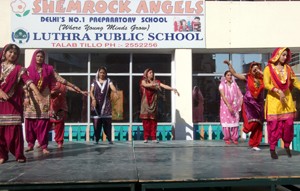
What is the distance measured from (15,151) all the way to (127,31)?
211 inches

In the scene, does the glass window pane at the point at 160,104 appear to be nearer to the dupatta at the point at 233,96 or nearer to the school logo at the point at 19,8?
the dupatta at the point at 233,96

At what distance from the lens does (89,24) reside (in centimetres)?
941

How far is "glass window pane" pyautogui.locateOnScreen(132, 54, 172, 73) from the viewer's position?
1009 cm

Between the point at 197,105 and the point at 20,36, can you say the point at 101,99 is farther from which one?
the point at 197,105

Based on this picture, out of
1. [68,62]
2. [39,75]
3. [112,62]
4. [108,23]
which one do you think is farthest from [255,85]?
[68,62]

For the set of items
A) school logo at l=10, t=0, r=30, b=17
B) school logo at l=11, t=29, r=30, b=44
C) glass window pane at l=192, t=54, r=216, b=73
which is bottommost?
glass window pane at l=192, t=54, r=216, b=73

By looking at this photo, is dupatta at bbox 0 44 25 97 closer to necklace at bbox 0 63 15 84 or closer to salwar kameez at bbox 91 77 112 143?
necklace at bbox 0 63 15 84

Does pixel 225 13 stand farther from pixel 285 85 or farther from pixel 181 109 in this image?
pixel 285 85

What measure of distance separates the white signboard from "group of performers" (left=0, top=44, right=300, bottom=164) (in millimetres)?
2391

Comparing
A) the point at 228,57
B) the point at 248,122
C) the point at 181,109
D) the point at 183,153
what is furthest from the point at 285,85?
the point at 228,57

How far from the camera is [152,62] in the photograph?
33.4 feet

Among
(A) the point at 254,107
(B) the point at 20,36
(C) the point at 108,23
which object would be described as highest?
(C) the point at 108,23

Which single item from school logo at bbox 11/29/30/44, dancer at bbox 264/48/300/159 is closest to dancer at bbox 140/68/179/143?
dancer at bbox 264/48/300/159

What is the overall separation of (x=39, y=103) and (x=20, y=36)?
4.23 meters
